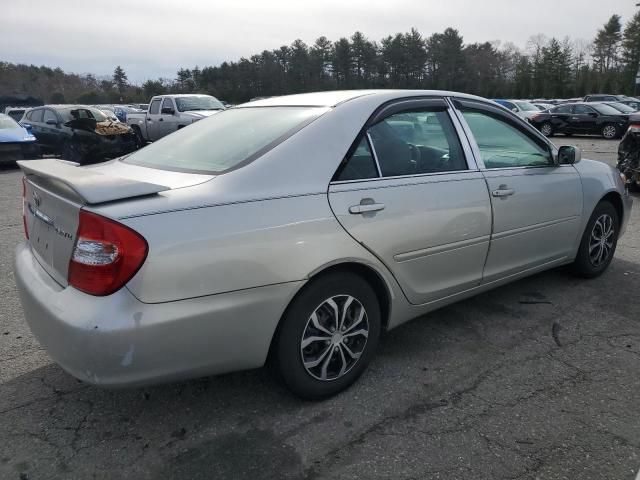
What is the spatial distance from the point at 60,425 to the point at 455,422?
6.44ft

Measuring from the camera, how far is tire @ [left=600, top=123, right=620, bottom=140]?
21.0 m

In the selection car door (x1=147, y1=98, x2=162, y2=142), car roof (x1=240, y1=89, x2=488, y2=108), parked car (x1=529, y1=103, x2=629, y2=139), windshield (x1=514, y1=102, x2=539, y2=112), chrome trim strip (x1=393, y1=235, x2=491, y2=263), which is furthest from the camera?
windshield (x1=514, y1=102, x2=539, y2=112)

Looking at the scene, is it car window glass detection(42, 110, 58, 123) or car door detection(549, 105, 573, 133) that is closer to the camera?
car window glass detection(42, 110, 58, 123)

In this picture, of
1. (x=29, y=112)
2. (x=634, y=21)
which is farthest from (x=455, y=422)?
(x=634, y=21)

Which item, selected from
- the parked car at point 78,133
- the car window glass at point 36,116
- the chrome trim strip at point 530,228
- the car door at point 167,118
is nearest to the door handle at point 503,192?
the chrome trim strip at point 530,228

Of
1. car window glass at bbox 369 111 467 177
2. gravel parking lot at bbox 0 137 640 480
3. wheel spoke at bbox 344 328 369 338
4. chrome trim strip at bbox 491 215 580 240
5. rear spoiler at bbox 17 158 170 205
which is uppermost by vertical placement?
car window glass at bbox 369 111 467 177

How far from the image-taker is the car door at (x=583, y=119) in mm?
21594

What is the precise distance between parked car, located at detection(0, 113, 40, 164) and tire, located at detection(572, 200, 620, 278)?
13713mm

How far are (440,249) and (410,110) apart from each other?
34.8 inches

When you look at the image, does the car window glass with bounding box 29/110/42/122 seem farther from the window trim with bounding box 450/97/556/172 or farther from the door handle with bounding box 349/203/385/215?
the door handle with bounding box 349/203/385/215

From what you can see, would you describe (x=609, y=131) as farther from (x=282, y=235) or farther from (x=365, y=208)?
(x=282, y=235)

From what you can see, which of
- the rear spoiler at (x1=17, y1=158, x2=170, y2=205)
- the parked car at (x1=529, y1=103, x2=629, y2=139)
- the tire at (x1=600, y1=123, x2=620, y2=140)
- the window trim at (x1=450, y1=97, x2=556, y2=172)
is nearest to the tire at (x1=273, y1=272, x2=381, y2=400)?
the rear spoiler at (x1=17, y1=158, x2=170, y2=205)

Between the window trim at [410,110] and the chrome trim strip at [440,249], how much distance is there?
1.43ft

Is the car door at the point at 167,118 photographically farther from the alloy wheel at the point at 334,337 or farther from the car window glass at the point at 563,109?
the car window glass at the point at 563,109
